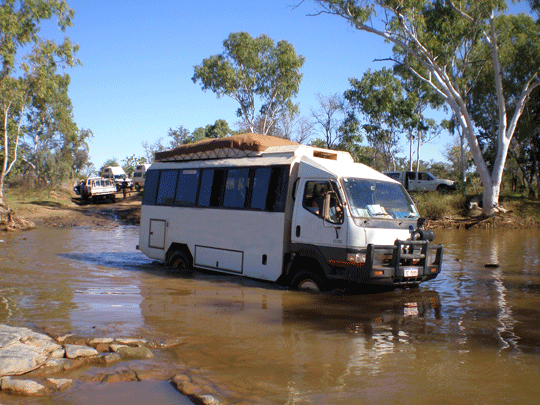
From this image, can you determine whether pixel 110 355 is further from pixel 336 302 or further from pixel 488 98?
pixel 488 98

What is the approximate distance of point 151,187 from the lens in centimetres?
1265

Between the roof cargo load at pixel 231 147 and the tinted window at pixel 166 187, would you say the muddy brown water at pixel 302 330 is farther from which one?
the roof cargo load at pixel 231 147

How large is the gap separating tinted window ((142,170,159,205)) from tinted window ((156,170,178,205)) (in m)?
0.17

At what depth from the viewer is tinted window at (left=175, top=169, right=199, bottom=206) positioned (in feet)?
37.1

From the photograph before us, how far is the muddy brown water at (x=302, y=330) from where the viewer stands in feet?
14.9

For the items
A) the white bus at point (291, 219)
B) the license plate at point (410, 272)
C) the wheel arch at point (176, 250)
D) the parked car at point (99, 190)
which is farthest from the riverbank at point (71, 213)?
the license plate at point (410, 272)

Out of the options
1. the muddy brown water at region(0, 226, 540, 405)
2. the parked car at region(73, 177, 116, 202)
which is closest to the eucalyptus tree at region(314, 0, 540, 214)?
the muddy brown water at region(0, 226, 540, 405)

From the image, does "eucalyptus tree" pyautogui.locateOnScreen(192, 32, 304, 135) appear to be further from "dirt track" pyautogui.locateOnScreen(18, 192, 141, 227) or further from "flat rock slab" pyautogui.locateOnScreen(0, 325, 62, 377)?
"flat rock slab" pyautogui.locateOnScreen(0, 325, 62, 377)

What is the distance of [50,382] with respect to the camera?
14.7 ft

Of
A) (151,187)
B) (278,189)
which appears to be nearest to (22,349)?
(278,189)

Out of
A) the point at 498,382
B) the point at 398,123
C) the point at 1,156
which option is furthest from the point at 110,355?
the point at 1,156

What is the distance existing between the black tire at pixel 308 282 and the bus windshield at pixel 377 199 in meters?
1.29

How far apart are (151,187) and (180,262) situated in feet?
7.37

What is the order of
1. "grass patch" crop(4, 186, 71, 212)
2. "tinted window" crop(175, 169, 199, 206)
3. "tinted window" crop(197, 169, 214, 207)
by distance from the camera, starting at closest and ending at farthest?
"tinted window" crop(197, 169, 214, 207)
"tinted window" crop(175, 169, 199, 206)
"grass patch" crop(4, 186, 71, 212)
